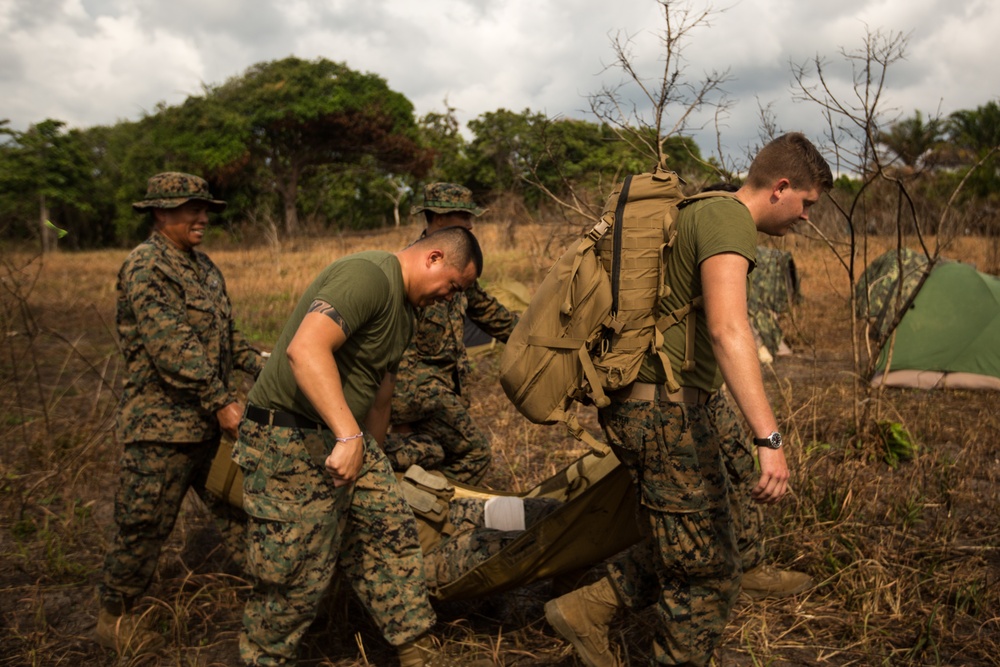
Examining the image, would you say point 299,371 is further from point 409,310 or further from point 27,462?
point 27,462

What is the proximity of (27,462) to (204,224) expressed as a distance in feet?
9.64

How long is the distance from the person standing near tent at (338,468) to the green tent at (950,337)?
5.28m

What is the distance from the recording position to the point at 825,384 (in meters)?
6.76

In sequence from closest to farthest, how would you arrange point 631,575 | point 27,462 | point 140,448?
point 631,575, point 140,448, point 27,462

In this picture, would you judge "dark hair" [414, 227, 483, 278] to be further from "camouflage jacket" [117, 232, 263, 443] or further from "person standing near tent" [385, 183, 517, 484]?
"person standing near tent" [385, 183, 517, 484]

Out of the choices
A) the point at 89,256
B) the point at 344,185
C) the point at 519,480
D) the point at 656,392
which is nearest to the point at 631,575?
the point at 656,392

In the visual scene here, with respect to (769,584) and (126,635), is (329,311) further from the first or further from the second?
(769,584)

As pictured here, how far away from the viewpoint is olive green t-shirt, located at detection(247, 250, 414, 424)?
243 centimetres

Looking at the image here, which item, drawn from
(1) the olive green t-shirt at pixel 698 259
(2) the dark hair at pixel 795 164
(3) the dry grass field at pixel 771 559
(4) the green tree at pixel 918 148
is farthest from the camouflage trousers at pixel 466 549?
(4) the green tree at pixel 918 148

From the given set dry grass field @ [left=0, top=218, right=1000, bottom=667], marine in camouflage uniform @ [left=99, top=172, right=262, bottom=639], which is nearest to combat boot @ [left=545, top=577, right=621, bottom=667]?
dry grass field @ [left=0, top=218, right=1000, bottom=667]

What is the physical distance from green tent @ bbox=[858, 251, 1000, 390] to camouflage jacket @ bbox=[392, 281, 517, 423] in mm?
4116

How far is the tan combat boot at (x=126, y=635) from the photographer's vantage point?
313cm

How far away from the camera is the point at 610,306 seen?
2.42m

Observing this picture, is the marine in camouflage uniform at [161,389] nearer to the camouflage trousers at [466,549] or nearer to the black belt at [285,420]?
the black belt at [285,420]
